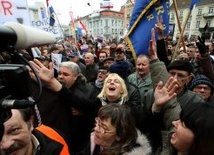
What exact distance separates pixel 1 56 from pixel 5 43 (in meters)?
0.09

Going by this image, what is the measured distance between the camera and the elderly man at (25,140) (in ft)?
4.79

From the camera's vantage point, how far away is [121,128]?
6.17 feet

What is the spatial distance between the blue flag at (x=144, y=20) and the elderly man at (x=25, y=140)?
2.31 meters

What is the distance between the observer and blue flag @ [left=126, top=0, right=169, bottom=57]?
3.66 metres

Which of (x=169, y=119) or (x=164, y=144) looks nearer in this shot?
(x=164, y=144)

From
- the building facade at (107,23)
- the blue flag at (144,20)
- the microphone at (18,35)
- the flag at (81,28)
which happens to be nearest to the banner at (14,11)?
the blue flag at (144,20)

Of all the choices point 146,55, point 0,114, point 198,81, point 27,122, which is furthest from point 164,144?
point 146,55

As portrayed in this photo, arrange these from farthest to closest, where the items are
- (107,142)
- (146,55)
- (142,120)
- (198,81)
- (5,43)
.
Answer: (146,55) < (198,81) < (142,120) < (107,142) < (5,43)

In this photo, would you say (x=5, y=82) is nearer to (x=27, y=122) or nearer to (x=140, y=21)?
(x=27, y=122)

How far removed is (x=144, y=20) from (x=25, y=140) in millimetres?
2742

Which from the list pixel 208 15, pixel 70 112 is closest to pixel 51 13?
pixel 70 112

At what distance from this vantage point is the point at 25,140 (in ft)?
4.90

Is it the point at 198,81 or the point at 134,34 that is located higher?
the point at 134,34

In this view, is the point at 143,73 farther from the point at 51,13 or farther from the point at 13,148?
the point at 51,13
